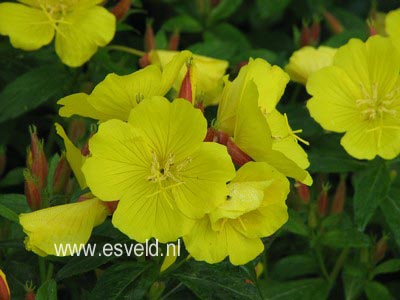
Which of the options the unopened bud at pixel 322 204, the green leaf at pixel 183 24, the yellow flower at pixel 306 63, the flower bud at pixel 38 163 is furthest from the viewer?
the green leaf at pixel 183 24

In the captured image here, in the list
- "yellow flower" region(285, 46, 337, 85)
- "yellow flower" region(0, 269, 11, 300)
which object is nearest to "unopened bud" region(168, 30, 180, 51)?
"yellow flower" region(285, 46, 337, 85)

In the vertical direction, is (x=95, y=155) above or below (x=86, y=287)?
→ above

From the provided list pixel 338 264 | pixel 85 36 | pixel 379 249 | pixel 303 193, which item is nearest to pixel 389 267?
pixel 379 249

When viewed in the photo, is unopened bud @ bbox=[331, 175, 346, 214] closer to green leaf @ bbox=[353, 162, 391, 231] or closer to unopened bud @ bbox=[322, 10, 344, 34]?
green leaf @ bbox=[353, 162, 391, 231]

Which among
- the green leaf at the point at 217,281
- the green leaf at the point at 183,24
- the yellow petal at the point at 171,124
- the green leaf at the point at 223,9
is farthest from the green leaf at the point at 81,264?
the green leaf at the point at 223,9

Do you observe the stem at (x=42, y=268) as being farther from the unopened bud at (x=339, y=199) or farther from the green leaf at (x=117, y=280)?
the unopened bud at (x=339, y=199)

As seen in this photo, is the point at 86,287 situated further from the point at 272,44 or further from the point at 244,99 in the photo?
the point at 272,44

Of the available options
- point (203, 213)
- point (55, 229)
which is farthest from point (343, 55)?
point (55, 229)
